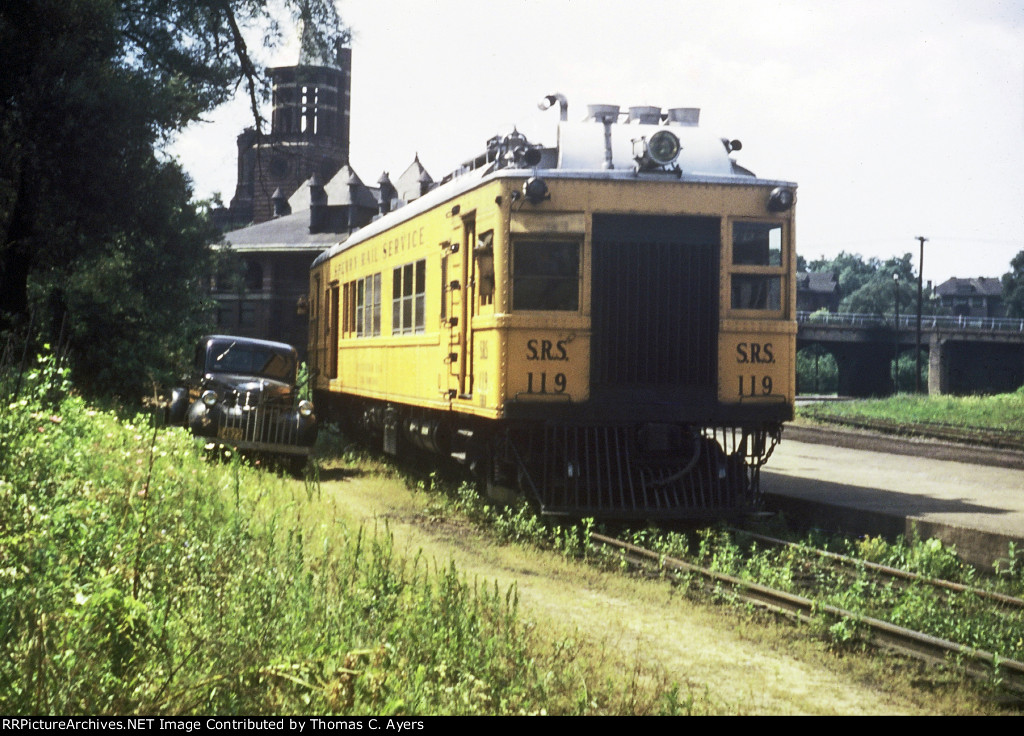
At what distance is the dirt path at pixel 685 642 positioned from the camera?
588 centimetres

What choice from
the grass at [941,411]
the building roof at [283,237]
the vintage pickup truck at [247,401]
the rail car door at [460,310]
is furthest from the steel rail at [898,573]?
the building roof at [283,237]

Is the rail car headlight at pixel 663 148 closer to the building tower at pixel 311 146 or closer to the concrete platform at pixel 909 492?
the concrete platform at pixel 909 492

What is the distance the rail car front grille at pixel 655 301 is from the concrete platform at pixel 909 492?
2195 millimetres

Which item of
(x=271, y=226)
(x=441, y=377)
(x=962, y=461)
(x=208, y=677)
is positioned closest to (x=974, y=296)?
(x=271, y=226)

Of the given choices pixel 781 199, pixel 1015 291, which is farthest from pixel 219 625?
pixel 1015 291

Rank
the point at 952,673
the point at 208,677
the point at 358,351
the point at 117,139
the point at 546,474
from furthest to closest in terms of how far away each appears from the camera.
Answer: the point at 117,139 < the point at 358,351 < the point at 546,474 < the point at 952,673 < the point at 208,677

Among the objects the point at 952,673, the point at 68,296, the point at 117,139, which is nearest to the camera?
the point at 952,673

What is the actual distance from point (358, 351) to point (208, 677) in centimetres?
1327

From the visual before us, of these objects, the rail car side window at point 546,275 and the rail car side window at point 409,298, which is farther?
the rail car side window at point 409,298

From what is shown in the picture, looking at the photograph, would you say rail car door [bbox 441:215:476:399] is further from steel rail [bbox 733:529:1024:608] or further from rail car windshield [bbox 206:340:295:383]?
rail car windshield [bbox 206:340:295:383]

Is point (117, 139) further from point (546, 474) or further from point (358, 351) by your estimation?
point (546, 474)

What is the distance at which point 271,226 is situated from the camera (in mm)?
71375

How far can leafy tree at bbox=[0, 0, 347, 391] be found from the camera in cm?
1767

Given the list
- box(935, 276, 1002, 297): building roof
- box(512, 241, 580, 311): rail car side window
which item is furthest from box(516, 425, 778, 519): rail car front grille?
box(935, 276, 1002, 297): building roof
